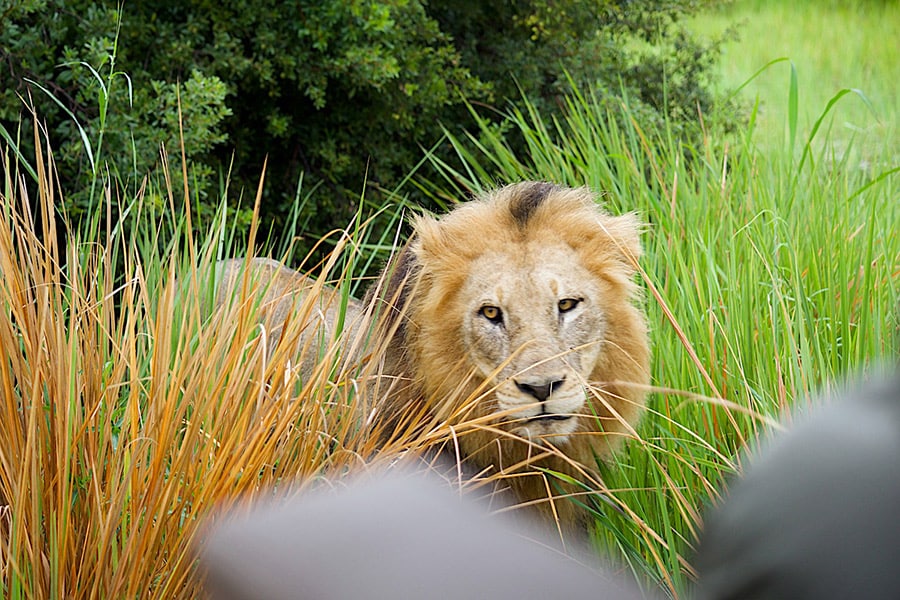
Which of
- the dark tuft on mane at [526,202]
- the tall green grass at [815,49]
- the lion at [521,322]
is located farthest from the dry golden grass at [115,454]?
the tall green grass at [815,49]

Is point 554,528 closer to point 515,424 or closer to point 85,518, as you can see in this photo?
point 515,424

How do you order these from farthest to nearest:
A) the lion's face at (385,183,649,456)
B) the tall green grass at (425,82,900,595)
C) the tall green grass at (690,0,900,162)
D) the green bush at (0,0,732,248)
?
the tall green grass at (690,0,900,162)
the green bush at (0,0,732,248)
the lion's face at (385,183,649,456)
the tall green grass at (425,82,900,595)

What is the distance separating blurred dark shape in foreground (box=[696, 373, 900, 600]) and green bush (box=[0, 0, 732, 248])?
2911mm

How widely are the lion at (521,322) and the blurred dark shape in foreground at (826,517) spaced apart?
1.69 meters

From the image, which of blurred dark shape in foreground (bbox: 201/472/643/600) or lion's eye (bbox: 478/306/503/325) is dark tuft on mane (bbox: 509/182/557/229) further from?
blurred dark shape in foreground (bbox: 201/472/643/600)

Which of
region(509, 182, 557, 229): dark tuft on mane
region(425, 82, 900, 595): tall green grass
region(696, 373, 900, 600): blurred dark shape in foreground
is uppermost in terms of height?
region(696, 373, 900, 600): blurred dark shape in foreground

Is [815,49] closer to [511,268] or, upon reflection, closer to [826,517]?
[511,268]

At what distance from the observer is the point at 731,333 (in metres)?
2.31

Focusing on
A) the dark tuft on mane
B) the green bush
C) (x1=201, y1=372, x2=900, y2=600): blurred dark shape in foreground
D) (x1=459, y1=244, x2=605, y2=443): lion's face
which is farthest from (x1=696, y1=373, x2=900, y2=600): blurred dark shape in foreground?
the green bush

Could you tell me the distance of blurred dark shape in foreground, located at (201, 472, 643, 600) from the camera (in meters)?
0.46

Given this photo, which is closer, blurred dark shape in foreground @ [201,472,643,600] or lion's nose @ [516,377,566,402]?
blurred dark shape in foreground @ [201,472,643,600]

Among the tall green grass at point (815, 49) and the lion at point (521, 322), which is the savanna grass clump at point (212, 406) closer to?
the lion at point (521, 322)

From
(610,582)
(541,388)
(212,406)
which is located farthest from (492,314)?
(610,582)

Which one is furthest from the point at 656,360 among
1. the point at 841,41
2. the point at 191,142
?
the point at 841,41
